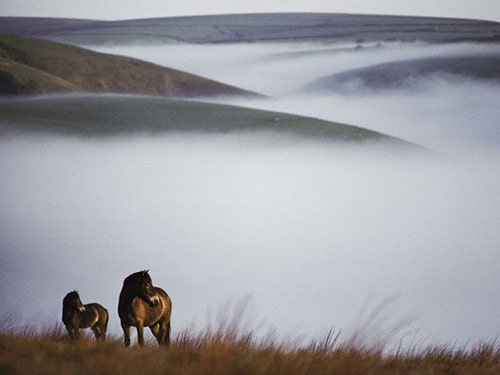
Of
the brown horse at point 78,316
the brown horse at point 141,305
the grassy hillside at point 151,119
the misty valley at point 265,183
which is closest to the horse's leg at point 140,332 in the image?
the brown horse at point 141,305

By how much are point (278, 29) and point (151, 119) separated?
0.57 meters

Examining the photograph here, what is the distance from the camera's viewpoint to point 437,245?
10.4ft

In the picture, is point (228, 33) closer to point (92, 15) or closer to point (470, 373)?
point (92, 15)

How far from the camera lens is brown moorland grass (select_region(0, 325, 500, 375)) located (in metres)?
2.56

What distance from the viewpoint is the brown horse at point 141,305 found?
269 centimetres

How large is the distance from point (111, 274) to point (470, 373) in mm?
1233

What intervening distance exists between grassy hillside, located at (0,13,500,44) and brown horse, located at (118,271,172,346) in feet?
3.39

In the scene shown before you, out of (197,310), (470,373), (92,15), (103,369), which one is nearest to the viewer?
(103,369)

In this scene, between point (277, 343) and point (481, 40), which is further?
point (481, 40)

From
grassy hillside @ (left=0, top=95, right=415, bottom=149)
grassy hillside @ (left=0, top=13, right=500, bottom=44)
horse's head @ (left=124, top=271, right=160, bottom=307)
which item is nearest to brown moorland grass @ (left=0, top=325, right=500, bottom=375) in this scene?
horse's head @ (left=124, top=271, right=160, bottom=307)

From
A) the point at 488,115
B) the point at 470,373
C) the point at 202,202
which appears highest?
the point at 488,115

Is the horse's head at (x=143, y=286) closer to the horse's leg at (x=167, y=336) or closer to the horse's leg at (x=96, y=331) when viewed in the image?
the horse's leg at (x=167, y=336)

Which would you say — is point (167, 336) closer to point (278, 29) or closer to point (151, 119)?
point (151, 119)

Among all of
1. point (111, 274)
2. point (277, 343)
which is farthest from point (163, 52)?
point (277, 343)
